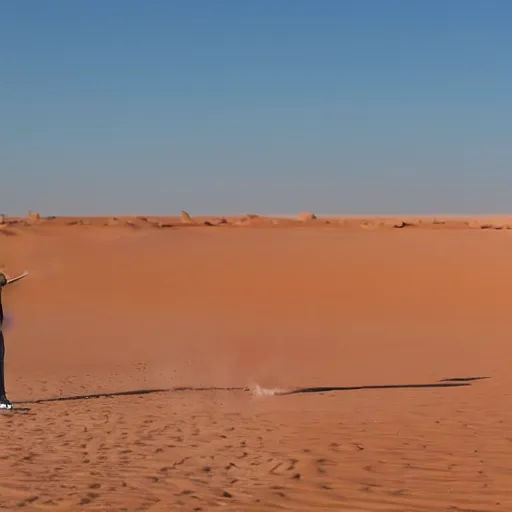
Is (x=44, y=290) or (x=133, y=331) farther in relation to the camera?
(x=44, y=290)

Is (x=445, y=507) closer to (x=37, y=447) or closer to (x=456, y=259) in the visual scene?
(x=37, y=447)

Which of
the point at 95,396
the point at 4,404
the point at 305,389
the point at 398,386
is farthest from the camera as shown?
the point at 398,386

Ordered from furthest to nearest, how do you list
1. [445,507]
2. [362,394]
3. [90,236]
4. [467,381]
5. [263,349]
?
1. [90,236]
2. [263,349]
3. [467,381]
4. [362,394]
5. [445,507]

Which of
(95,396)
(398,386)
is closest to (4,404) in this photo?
(95,396)

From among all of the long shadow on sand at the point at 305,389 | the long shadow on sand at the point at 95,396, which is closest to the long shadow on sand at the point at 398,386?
the long shadow on sand at the point at 305,389

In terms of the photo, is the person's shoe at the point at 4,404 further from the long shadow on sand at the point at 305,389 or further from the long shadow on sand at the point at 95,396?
the long shadow on sand at the point at 305,389

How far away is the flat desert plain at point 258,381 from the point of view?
675cm

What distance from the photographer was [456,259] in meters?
33.2

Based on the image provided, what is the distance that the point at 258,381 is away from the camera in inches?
526

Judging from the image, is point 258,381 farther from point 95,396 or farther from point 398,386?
point 95,396

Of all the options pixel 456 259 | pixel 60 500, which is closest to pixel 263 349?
pixel 60 500

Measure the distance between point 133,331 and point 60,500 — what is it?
1347 cm

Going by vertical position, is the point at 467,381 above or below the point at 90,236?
below

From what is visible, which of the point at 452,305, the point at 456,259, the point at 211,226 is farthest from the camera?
the point at 211,226
